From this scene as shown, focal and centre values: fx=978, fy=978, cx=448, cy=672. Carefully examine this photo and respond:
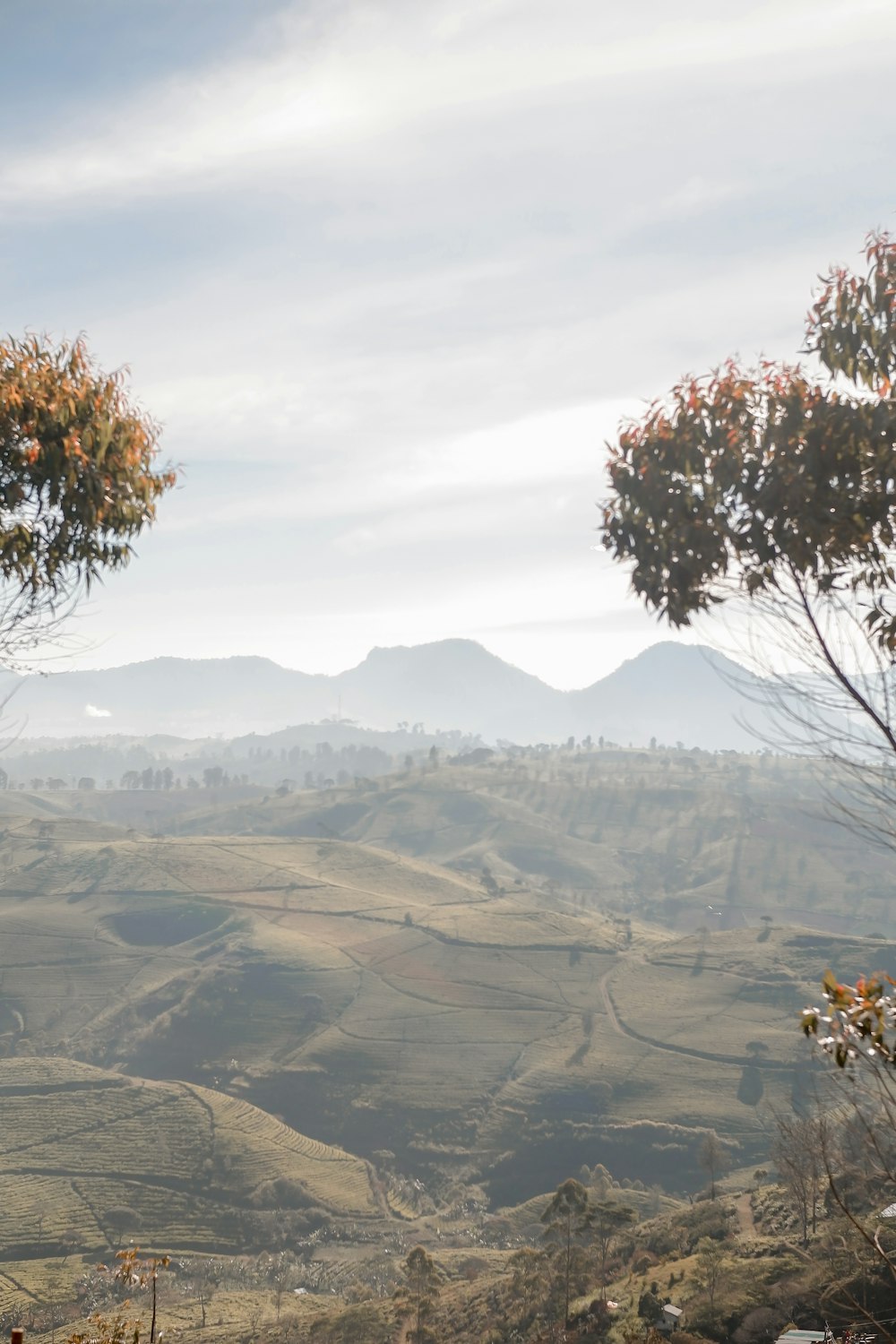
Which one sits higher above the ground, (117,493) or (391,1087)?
(117,493)

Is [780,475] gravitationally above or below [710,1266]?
above

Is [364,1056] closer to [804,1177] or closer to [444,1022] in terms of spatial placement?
[444,1022]

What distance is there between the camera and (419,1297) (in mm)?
59000

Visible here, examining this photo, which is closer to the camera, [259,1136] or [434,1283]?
[434,1283]

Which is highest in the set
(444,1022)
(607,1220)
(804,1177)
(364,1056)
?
(804,1177)

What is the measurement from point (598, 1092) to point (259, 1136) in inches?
1723

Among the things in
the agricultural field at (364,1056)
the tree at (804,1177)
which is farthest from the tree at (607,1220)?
the agricultural field at (364,1056)

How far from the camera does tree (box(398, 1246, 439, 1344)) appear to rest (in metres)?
50.9

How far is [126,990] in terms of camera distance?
171750mm

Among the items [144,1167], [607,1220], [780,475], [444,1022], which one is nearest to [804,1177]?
[607,1220]

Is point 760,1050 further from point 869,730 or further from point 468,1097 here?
point 869,730

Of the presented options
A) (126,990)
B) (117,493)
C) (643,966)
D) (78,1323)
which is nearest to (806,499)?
(117,493)

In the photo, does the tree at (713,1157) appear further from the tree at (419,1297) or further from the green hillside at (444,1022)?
the tree at (419,1297)

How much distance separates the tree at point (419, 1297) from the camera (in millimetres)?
50906
